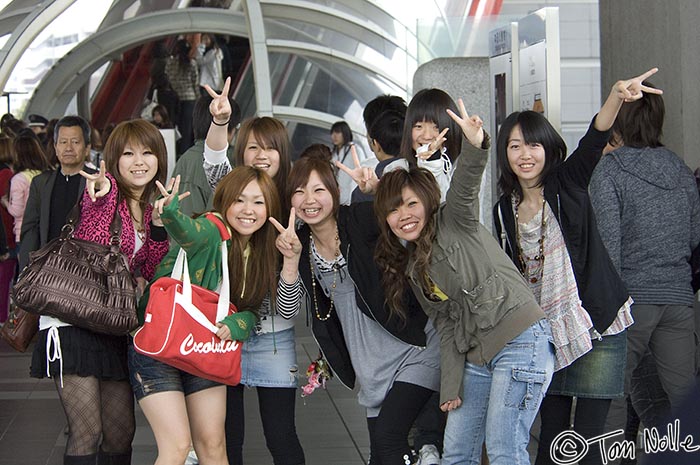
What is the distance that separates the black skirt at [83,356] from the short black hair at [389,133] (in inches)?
83.5

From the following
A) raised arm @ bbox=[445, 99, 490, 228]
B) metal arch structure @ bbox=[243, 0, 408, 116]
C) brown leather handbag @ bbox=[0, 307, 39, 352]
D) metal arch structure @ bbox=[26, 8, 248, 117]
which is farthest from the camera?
metal arch structure @ bbox=[26, 8, 248, 117]

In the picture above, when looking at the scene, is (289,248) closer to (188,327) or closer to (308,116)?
(188,327)

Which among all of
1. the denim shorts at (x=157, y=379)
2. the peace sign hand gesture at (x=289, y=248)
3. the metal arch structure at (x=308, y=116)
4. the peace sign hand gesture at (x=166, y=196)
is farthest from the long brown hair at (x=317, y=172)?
the metal arch structure at (x=308, y=116)

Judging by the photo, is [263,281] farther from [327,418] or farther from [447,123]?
[327,418]

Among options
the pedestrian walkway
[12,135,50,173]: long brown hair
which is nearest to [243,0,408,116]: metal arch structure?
[12,135,50,173]: long brown hair

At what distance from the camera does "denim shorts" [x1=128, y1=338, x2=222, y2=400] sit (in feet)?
14.6

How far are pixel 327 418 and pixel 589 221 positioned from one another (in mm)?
3227

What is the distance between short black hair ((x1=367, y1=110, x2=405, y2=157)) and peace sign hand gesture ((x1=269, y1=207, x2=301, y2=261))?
160 cm

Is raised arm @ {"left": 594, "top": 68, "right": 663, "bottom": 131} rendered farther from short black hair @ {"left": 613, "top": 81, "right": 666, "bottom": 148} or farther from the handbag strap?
the handbag strap

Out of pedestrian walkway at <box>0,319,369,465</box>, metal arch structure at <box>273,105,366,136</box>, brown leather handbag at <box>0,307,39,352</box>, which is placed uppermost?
metal arch structure at <box>273,105,366,136</box>

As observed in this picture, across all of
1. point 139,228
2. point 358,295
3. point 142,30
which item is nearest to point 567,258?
point 358,295

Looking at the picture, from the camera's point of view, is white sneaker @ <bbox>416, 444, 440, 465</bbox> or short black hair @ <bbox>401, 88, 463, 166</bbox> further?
short black hair @ <bbox>401, 88, 463, 166</bbox>

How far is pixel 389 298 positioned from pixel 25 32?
1874 centimetres

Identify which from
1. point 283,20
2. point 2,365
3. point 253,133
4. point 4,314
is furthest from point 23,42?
point 253,133
